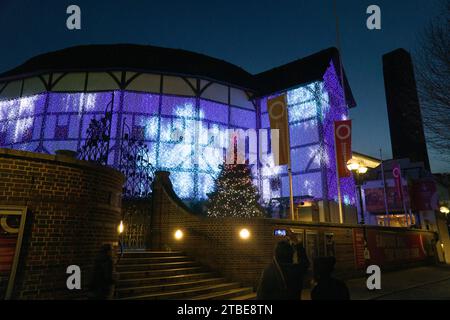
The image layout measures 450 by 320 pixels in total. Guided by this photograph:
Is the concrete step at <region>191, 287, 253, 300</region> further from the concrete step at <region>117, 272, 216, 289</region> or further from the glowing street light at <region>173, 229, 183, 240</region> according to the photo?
the glowing street light at <region>173, 229, 183, 240</region>

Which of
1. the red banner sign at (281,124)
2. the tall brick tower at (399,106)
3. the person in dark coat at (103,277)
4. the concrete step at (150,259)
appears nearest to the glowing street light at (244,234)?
the concrete step at (150,259)

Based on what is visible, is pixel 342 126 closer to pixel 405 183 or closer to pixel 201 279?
pixel 201 279

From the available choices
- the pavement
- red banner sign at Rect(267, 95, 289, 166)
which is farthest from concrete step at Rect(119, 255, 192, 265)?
red banner sign at Rect(267, 95, 289, 166)

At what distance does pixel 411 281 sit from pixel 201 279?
30.1 feet

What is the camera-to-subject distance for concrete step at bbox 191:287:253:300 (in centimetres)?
852

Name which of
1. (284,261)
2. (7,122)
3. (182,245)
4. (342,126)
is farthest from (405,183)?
(7,122)

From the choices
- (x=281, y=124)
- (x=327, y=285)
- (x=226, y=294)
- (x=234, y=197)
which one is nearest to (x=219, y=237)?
(x=226, y=294)

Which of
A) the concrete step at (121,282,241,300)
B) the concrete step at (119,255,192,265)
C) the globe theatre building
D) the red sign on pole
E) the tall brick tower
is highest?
the tall brick tower

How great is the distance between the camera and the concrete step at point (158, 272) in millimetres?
8277

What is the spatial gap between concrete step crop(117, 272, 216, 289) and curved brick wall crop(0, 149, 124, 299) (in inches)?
62.6

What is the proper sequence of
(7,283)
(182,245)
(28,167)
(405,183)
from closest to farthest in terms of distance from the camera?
(7,283), (28,167), (182,245), (405,183)

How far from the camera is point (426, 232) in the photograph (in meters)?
24.2

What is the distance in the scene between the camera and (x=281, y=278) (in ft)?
12.6

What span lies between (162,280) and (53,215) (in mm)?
3835
